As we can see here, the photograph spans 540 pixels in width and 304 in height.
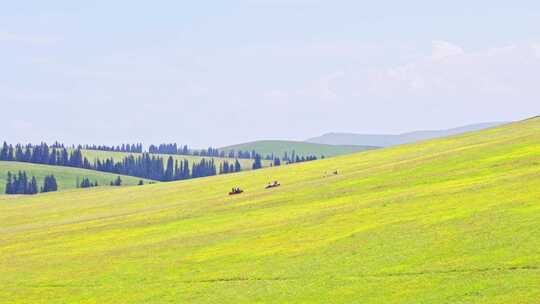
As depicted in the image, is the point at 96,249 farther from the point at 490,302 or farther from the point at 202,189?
the point at 202,189

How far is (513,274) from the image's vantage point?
39.0 meters

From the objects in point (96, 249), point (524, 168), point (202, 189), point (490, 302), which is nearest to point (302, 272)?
point (490, 302)

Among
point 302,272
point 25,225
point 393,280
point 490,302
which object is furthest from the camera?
point 25,225

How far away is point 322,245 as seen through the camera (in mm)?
54656

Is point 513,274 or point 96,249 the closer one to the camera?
point 513,274

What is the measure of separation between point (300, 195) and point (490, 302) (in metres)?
50.8

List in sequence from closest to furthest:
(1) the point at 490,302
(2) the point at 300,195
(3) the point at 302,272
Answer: (1) the point at 490,302, (3) the point at 302,272, (2) the point at 300,195

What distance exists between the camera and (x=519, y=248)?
43125 mm

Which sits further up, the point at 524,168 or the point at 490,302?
the point at 524,168

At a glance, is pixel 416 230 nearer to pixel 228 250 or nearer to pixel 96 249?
pixel 228 250

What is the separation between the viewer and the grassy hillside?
41.8 meters

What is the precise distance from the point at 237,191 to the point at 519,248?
6108 centimetres

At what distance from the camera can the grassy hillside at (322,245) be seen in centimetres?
4178

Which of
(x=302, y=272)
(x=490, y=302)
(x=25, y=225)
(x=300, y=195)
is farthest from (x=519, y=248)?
(x=25, y=225)
